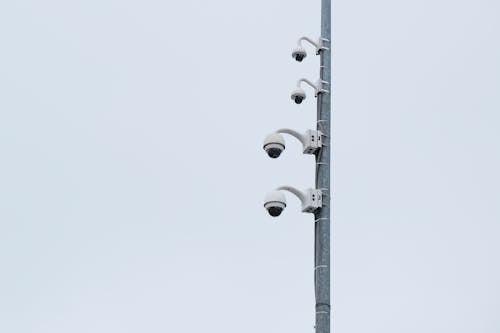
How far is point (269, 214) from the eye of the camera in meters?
9.86

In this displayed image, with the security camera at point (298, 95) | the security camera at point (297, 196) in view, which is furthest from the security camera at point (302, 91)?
the security camera at point (297, 196)

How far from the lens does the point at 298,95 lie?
35.3 feet

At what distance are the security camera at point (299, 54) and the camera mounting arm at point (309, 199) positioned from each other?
1936 millimetres

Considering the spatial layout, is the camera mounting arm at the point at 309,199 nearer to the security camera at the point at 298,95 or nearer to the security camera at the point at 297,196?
the security camera at the point at 297,196

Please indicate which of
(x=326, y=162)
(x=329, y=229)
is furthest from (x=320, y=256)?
(x=326, y=162)

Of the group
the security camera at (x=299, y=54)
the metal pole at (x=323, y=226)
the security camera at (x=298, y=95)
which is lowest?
the metal pole at (x=323, y=226)

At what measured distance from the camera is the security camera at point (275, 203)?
32.0 feet

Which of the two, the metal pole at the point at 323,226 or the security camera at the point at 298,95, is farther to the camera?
the security camera at the point at 298,95

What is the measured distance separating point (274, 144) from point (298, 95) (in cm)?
101

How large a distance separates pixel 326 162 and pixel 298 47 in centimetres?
167

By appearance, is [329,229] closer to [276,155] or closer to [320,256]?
[320,256]

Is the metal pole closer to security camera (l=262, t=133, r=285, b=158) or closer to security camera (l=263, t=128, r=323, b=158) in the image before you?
security camera (l=263, t=128, r=323, b=158)

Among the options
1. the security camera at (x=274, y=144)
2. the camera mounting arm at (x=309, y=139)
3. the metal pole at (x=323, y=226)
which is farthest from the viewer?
the camera mounting arm at (x=309, y=139)

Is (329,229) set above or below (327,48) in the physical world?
below
